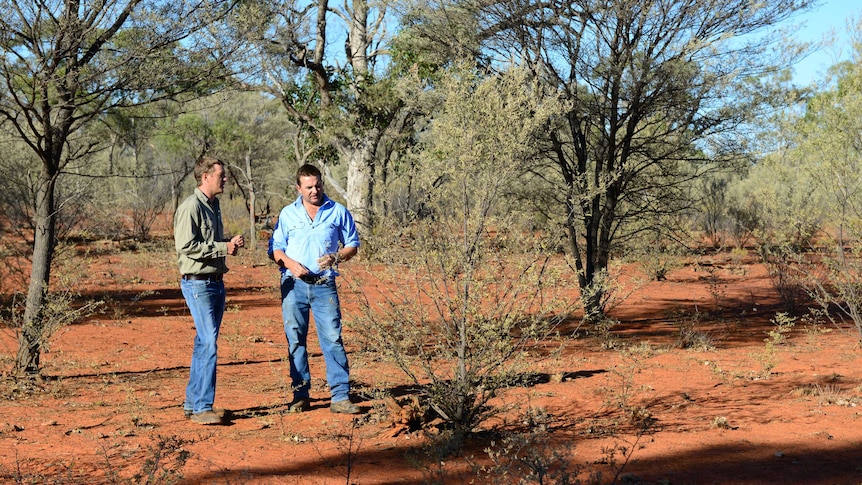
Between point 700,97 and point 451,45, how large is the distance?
9.82ft

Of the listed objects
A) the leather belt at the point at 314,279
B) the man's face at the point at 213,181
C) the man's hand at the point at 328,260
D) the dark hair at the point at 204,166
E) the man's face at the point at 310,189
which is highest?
the dark hair at the point at 204,166

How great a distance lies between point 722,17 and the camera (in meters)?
9.27

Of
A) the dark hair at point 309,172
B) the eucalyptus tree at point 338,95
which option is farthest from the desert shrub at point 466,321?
the eucalyptus tree at point 338,95

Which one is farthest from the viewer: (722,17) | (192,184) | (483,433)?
(192,184)

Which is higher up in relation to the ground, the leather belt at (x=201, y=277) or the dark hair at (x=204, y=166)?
the dark hair at (x=204, y=166)

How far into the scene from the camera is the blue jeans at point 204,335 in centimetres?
A: 504

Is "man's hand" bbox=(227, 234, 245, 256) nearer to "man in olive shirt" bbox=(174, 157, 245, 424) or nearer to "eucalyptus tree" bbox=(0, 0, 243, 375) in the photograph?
"man in olive shirt" bbox=(174, 157, 245, 424)

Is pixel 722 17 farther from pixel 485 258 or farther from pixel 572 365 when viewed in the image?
pixel 485 258

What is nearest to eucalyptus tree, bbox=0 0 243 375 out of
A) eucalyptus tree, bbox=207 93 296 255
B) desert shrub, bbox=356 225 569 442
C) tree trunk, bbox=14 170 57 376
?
tree trunk, bbox=14 170 57 376

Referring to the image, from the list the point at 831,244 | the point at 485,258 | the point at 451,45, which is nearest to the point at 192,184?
the point at 451,45

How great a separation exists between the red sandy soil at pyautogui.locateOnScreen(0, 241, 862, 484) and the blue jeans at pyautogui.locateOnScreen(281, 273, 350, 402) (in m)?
0.16

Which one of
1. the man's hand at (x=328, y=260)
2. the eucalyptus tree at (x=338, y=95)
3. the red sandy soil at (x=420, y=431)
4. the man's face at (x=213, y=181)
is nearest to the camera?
the red sandy soil at (x=420, y=431)

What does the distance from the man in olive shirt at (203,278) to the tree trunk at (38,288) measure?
78.4 inches

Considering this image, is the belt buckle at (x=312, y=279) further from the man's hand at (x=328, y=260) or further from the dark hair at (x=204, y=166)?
the dark hair at (x=204, y=166)
